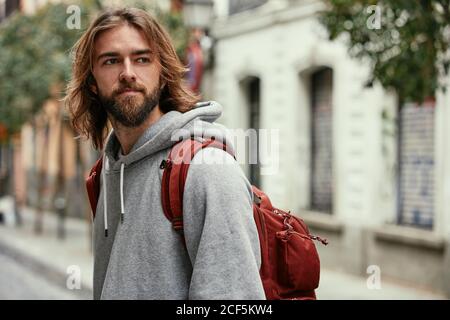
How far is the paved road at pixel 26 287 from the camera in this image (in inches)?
443

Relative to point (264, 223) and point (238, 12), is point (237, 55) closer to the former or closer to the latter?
point (238, 12)

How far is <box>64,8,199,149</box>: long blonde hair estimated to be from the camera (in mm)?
2326

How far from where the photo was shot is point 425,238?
11203 millimetres

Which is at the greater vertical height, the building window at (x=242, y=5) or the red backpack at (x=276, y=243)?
the building window at (x=242, y=5)

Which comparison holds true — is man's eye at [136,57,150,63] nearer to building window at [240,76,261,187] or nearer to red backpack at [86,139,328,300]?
red backpack at [86,139,328,300]

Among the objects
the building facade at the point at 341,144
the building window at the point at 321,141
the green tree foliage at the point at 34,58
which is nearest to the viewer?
the building facade at the point at 341,144

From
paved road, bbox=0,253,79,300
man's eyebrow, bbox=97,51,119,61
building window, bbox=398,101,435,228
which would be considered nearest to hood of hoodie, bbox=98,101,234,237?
man's eyebrow, bbox=97,51,119,61

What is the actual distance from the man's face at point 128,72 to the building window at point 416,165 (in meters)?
9.61

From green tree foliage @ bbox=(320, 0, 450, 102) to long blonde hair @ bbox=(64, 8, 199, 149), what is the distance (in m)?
4.15

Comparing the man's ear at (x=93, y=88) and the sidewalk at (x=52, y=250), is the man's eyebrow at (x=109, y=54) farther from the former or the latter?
the sidewalk at (x=52, y=250)

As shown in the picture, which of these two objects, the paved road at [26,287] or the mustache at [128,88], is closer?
the mustache at [128,88]

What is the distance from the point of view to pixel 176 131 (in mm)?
2258

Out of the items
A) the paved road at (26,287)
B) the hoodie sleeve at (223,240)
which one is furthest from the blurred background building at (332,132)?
the hoodie sleeve at (223,240)
